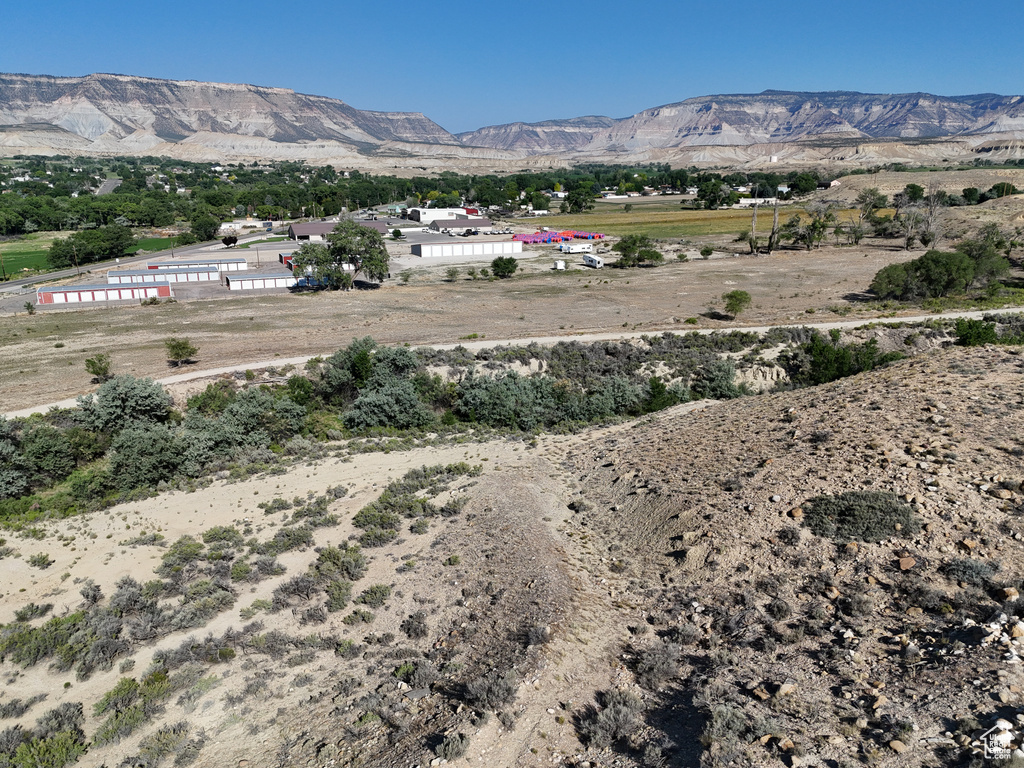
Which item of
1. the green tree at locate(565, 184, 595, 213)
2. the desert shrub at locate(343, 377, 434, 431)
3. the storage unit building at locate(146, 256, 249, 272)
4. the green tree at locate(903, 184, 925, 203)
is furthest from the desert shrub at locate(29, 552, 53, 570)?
the green tree at locate(565, 184, 595, 213)

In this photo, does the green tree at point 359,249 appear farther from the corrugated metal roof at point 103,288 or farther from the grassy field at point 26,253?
the grassy field at point 26,253

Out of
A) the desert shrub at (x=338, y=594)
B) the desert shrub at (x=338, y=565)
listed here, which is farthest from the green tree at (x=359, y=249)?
the desert shrub at (x=338, y=594)

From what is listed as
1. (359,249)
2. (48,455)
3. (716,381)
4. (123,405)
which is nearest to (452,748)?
(48,455)

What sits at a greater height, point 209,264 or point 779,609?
point 779,609

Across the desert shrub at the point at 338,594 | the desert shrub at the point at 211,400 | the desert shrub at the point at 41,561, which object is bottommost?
the desert shrub at the point at 211,400

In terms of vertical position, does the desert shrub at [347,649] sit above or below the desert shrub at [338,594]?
above

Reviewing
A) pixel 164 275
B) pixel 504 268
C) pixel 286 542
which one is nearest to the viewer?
pixel 286 542

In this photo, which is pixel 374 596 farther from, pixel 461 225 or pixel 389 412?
pixel 461 225
